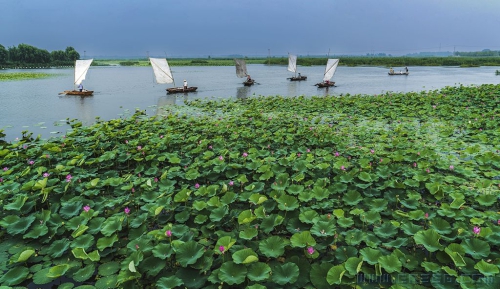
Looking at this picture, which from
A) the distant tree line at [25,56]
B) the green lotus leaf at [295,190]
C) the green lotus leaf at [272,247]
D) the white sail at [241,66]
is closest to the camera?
the green lotus leaf at [272,247]

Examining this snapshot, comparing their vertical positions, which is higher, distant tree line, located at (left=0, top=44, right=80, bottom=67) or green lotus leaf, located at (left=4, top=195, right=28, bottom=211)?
distant tree line, located at (left=0, top=44, right=80, bottom=67)

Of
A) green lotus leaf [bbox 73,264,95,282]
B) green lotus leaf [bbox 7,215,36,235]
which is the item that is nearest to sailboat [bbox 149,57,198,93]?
green lotus leaf [bbox 7,215,36,235]

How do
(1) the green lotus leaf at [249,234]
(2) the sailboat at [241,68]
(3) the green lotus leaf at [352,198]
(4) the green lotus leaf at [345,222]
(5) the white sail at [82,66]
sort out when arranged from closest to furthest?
(1) the green lotus leaf at [249,234], (4) the green lotus leaf at [345,222], (3) the green lotus leaf at [352,198], (5) the white sail at [82,66], (2) the sailboat at [241,68]

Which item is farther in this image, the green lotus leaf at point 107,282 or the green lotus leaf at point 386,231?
the green lotus leaf at point 386,231

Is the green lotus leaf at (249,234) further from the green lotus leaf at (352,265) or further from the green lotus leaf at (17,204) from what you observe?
the green lotus leaf at (17,204)

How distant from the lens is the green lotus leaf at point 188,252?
2.53 meters

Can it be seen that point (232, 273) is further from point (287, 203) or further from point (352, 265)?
point (287, 203)

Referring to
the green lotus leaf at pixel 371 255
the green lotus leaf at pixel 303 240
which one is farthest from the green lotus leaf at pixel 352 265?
the green lotus leaf at pixel 303 240

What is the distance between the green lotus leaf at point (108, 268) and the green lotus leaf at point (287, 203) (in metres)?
1.77

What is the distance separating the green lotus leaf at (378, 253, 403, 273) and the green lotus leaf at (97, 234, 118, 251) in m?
2.49

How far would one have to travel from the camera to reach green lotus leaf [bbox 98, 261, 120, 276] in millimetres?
2643

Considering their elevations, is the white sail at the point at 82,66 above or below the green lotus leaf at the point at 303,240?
above

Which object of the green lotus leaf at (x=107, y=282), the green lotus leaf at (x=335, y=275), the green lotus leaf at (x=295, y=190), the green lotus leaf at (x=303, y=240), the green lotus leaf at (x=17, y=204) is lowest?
the green lotus leaf at (x=107, y=282)

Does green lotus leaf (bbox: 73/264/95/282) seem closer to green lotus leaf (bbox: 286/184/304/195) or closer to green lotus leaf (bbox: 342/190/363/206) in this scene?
green lotus leaf (bbox: 286/184/304/195)
